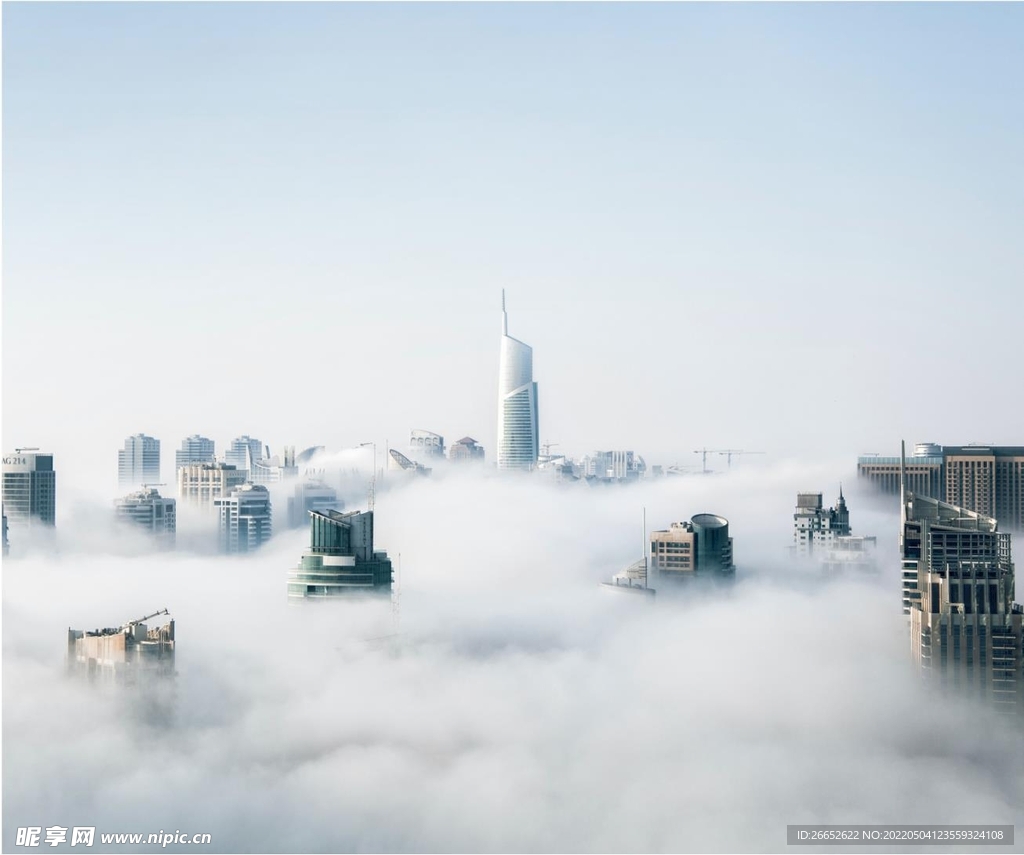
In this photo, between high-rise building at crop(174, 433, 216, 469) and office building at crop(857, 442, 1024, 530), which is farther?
high-rise building at crop(174, 433, 216, 469)

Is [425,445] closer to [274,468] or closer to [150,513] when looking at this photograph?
[274,468]

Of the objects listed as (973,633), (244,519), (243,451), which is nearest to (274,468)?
(243,451)

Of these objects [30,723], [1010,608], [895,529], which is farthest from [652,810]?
[895,529]

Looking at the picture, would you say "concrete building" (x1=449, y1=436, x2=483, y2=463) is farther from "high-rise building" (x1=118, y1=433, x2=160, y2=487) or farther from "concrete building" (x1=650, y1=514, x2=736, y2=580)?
"concrete building" (x1=650, y1=514, x2=736, y2=580)

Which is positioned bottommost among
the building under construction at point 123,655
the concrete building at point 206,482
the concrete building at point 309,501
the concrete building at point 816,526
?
the building under construction at point 123,655

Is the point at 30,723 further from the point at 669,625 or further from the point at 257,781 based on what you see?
the point at 669,625

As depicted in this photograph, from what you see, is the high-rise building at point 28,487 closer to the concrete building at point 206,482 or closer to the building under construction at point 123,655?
the concrete building at point 206,482

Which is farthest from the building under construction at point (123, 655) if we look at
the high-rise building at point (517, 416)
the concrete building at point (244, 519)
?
the high-rise building at point (517, 416)

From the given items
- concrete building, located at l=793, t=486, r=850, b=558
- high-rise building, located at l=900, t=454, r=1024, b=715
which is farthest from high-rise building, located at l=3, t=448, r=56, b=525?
high-rise building, located at l=900, t=454, r=1024, b=715
